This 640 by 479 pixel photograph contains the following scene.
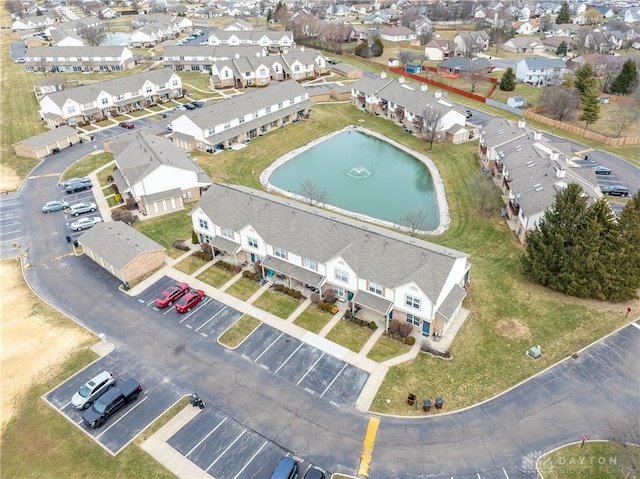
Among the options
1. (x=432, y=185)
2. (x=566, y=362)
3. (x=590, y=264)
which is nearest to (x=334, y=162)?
(x=432, y=185)

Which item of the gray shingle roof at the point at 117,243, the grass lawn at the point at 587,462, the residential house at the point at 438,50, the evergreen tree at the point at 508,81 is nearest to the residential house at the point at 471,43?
the residential house at the point at 438,50

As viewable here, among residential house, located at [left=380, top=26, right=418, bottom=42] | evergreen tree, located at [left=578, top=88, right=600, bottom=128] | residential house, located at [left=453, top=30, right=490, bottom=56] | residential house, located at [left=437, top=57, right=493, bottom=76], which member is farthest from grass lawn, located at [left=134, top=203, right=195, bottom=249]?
residential house, located at [left=380, top=26, right=418, bottom=42]

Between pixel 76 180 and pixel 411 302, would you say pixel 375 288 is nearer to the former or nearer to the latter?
pixel 411 302

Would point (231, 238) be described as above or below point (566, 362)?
above

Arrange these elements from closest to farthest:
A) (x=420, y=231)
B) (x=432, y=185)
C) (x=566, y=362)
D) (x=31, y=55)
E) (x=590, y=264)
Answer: (x=566, y=362), (x=590, y=264), (x=420, y=231), (x=432, y=185), (x=31, y=55)

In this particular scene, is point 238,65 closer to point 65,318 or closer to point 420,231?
point 420,231

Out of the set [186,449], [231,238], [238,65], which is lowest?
[186,449]
